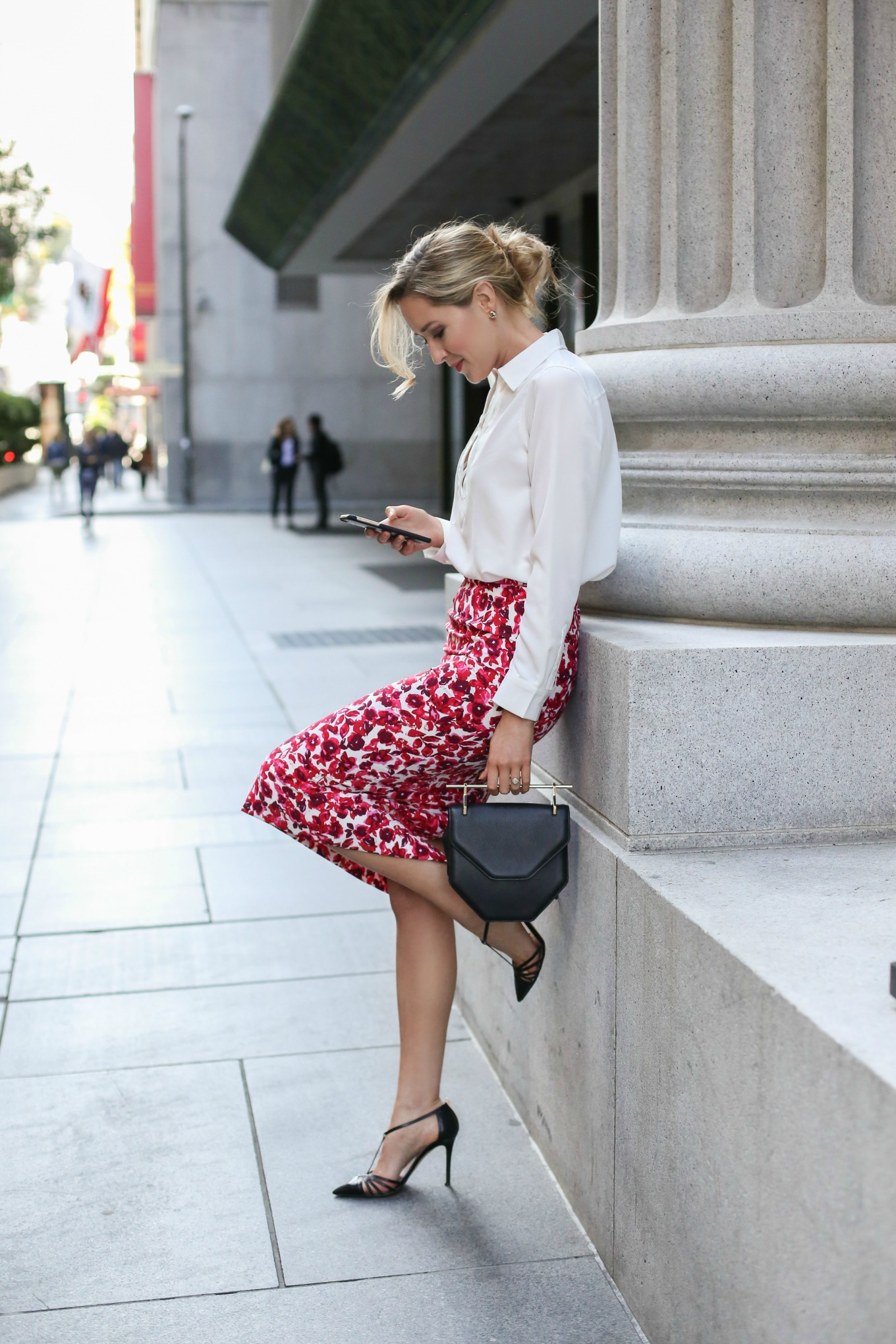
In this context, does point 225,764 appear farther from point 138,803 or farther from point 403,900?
point 403,900

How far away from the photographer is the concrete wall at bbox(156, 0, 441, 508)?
3319 centimetres

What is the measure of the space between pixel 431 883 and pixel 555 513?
2.84 feet

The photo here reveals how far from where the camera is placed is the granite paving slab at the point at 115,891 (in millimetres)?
5172

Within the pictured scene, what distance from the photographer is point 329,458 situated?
24766 millimetres

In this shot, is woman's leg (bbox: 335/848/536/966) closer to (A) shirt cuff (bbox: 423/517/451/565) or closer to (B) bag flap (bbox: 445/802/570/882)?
(B) bag flap (bbox: 445/802/570/882)

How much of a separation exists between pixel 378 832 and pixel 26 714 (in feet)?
21.1

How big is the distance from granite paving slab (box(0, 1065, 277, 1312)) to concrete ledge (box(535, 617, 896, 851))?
122 cm

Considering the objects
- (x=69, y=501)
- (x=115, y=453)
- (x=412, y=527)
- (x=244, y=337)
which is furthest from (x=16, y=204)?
(x=412, y=527)

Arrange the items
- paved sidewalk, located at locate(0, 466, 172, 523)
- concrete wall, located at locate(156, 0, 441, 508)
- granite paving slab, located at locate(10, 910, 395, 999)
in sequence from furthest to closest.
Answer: concrete wall, located at locate(156, 0, 441, 508)
paved sidewalk, located at locate(0, 466, 172, 523)
granite paving slab, located at locate(10, 910, 395, 999)

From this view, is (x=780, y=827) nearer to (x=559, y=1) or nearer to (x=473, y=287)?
(x=473, y=287)

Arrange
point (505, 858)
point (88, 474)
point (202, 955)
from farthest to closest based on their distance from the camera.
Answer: point (88, 474) → point (202, 955) → point (505, 858)

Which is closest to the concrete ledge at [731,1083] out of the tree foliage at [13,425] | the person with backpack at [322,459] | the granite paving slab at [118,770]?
the granite paving slab at [118,770]

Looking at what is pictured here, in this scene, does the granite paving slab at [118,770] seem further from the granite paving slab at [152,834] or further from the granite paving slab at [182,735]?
the granite paving slab at [152,834]

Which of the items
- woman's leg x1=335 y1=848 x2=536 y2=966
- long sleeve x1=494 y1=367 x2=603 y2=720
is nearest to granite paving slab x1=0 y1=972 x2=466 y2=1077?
woman's leg x1=335 y1=848 x2=536 y2=966
